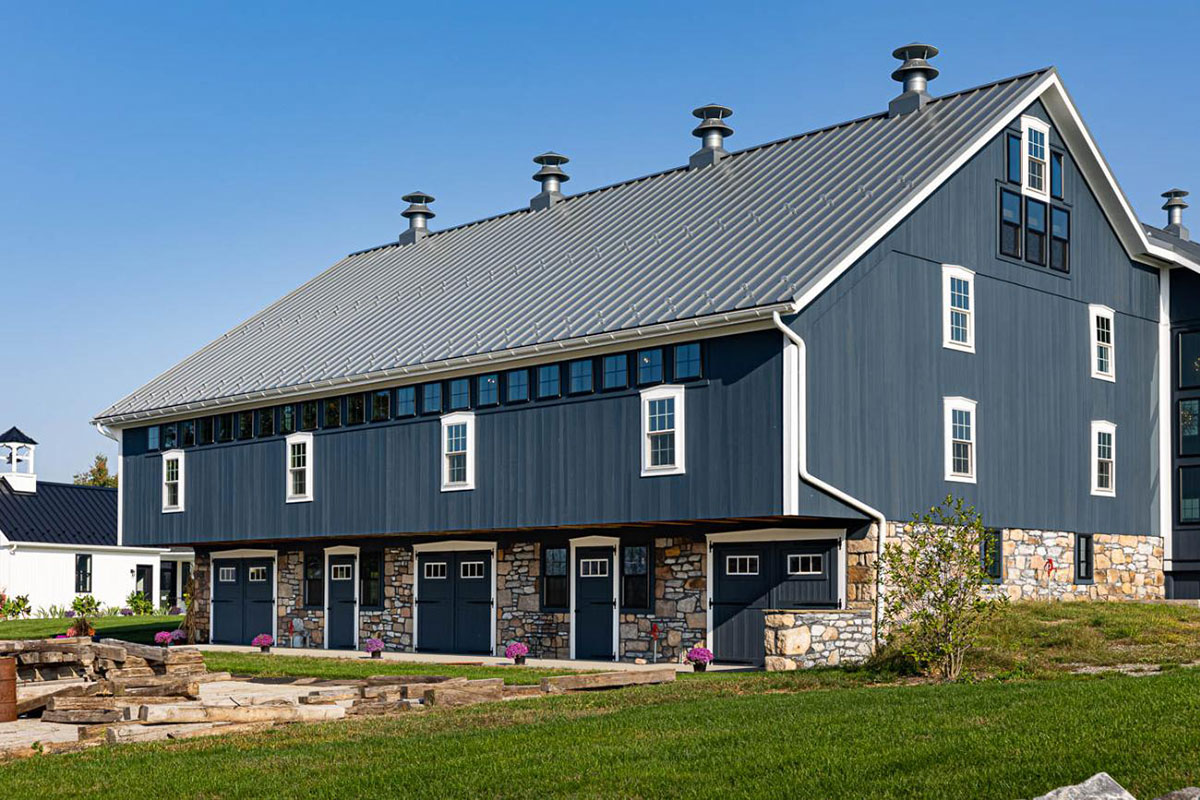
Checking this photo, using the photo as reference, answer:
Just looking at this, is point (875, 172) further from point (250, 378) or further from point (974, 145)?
point (250, 378)

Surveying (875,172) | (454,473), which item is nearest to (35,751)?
(454,473)

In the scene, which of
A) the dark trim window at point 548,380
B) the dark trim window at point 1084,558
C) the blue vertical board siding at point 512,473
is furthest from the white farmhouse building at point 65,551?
the dark trim window at point 1084,558

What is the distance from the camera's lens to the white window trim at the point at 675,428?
2648 centimetres

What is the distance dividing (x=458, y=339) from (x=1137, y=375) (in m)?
15.2

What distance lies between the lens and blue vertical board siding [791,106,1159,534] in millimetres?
26141

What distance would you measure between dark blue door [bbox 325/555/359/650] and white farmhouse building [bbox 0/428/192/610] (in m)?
23.8

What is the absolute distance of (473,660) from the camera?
98.0 ft

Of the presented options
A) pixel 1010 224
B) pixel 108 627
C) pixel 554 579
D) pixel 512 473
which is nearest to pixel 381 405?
pixel 512 473

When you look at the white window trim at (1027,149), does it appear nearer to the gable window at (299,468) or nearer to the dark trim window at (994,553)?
the dark trim window at (994,553)

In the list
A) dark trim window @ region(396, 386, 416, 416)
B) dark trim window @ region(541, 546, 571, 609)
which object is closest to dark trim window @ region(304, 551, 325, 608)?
dark trim window @ region(396, 386, 416, 416)

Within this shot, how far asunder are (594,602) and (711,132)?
39.8ft

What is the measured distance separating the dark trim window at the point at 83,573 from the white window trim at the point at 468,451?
104ft

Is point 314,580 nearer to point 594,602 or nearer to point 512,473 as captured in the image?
point 512,473

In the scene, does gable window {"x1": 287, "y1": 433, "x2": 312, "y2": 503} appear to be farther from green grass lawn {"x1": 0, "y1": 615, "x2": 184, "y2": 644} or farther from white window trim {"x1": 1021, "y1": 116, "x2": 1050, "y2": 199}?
white window trim {"x1": 1021, "y1": 116, "x2": 1050, "y2": 199}
